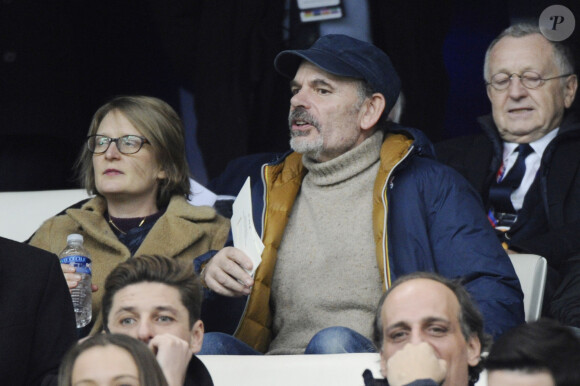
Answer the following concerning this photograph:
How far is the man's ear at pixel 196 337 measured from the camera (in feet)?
13.0

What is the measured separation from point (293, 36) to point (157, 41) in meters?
0.91

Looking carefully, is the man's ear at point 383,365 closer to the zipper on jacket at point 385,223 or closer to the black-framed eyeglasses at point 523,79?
the zipper on jacket at point 385,223

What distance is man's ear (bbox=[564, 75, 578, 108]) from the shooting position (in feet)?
18.9

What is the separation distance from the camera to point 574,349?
3301 millimetres

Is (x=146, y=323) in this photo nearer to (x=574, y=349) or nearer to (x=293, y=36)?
(x=574, y=349)

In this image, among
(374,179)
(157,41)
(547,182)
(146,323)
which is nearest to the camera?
(146,323)

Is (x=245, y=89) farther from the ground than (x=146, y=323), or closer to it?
farther from the ground

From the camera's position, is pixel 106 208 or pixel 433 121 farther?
pixel 433 121

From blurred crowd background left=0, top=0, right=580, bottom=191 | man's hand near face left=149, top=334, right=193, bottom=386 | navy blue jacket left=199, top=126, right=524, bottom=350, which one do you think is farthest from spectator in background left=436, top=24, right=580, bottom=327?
man's hand near face left=149, top=334, right=193, bottom=386

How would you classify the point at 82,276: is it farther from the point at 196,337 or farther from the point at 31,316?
the point at 31,316

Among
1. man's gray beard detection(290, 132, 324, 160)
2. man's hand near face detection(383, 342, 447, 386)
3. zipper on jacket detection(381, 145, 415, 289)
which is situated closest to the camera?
man's hand near face detection(383, 342, 447, 386)

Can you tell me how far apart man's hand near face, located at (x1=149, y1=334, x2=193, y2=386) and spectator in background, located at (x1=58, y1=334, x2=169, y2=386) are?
264 millimetres

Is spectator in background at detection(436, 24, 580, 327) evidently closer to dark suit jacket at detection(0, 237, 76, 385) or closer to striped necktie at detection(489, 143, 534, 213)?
striped necktie at detection(489, 143, 534, 213)

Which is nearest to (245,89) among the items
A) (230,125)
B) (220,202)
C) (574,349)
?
(230,125)
